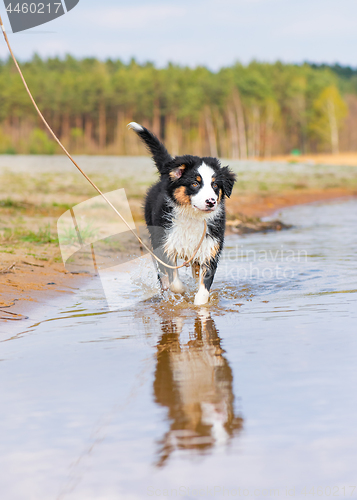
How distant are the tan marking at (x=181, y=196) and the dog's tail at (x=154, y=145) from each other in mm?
697

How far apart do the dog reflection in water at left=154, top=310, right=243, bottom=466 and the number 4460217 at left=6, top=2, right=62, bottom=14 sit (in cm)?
324

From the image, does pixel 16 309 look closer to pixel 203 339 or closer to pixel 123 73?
pixel 203 339

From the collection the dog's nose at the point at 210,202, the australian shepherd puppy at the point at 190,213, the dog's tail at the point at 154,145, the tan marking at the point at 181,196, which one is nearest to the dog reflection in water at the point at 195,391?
the dog's nose at the point at 210,202

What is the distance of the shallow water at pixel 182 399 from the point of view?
2.33m

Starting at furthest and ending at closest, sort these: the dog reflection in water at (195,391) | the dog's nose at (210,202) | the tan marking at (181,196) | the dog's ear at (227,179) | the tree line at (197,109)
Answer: the tree line at (197,109), the dog's ear at (227,179), the tan marking at (181,196), the dog's nose at (210,202), the dog reflection in water at (195,391)

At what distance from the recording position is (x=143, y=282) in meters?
6.83

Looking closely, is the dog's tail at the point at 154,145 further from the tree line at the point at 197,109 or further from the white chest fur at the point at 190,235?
the tree line at the point at 197,109

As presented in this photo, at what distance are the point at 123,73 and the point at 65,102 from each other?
9.83 m

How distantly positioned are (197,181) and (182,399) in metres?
2.85

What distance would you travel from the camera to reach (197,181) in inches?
219

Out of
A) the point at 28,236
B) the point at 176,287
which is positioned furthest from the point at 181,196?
the point at 28,236

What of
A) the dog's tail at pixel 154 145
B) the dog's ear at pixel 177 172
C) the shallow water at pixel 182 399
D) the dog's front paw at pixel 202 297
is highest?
the dog's tail at pixel 154 145


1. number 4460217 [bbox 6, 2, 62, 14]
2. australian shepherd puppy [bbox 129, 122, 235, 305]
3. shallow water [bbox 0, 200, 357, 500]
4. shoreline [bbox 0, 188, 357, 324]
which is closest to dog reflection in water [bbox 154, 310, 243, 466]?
shallow water [bbox 0, 200, 357, 500]

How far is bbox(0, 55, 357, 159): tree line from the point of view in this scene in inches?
2963
